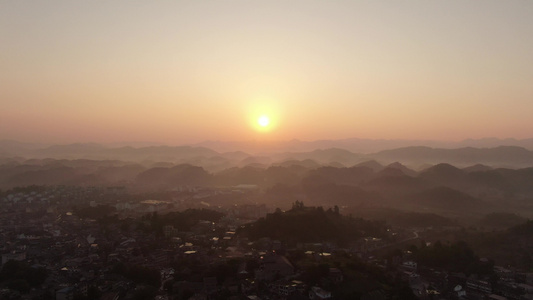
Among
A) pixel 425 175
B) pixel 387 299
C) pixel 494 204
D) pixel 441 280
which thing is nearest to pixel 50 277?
pixel 387 299

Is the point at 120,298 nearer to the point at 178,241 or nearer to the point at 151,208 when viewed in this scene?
the point at 178,241

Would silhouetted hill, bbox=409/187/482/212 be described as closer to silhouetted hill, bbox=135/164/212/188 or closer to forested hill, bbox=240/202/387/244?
forested hill, bbox=240/202/387/244

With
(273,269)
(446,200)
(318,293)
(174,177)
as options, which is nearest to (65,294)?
(273,269)

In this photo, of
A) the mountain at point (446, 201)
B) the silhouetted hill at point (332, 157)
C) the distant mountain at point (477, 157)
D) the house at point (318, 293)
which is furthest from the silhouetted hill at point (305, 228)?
the silhouetted hill at point (332, 157)

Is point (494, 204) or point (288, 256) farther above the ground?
point (288, 256)

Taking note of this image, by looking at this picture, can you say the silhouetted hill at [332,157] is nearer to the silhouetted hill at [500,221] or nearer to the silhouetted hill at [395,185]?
the silhouetted hill at [395,185]

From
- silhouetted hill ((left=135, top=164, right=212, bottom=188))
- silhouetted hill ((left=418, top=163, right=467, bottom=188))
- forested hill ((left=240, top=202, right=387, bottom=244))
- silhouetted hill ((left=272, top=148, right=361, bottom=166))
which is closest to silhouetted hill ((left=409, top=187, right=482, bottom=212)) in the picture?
silhouetted hill ((left=418, top=163, right=467, bottom=188))

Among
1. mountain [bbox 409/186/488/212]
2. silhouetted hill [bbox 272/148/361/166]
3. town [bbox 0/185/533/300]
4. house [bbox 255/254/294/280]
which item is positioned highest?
house [bbox 255/254/294/280]

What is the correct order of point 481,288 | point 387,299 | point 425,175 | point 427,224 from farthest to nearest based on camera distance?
1. point 425,175
2. point 427,224
3. point 481,288
4. point 387,299

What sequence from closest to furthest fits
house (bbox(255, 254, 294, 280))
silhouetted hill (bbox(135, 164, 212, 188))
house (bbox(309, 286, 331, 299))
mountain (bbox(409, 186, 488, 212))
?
house (bbox(309, 286, 331, 299)) → house (bbox(255, 254, 294, 280)) → mountain (bbox(409, 186, 488, 212)) → silhouetted hill (bbox(135, 164, 212, 188))

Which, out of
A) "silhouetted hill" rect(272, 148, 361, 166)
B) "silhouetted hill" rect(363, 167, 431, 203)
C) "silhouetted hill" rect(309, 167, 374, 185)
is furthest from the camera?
"silhouetted hill" rect(272, 148, 361, 166)

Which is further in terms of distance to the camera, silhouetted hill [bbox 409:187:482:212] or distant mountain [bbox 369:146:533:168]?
distant mountain [bbox 369:146:533:168]
